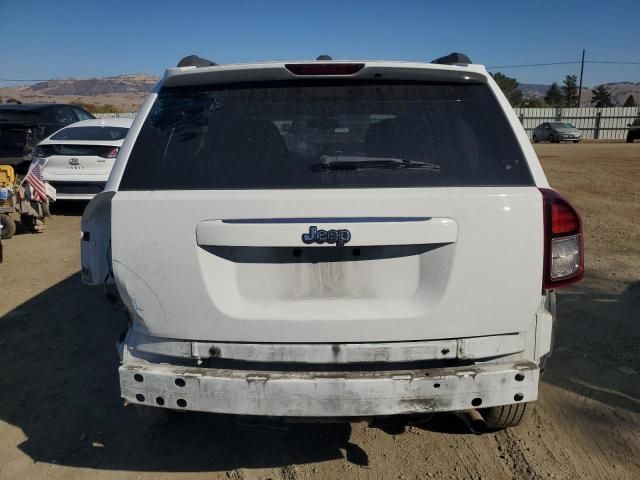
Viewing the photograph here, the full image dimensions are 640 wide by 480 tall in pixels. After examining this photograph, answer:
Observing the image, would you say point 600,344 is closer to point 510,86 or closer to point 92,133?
point 92,133

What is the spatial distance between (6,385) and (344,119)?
3080 mm

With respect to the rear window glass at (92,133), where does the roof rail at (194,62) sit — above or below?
above

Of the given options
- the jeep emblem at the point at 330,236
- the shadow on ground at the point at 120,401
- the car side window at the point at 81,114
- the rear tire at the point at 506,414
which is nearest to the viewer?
the jeep emblem at the point at 330,236

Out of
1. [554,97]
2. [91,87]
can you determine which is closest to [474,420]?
[554,97]

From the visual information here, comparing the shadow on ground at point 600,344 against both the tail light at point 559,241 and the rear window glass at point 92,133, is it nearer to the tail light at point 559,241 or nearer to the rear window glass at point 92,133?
the tail light at point 559,241

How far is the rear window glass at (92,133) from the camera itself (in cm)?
978

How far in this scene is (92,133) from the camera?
996cm

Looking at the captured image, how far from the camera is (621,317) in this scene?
4.75m

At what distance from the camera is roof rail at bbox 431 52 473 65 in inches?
111

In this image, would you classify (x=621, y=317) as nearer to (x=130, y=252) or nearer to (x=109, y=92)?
(x=130, y=252)

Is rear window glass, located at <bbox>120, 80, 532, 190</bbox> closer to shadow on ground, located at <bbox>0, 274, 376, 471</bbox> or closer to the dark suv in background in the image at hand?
shadow on ground, located at <bbox>0, 274, 376, 471</bbox>

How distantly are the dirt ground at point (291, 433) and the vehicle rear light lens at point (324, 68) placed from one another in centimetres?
201

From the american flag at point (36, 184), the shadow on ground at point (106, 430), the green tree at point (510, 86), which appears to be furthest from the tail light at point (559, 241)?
the green tree at point (510, 86)

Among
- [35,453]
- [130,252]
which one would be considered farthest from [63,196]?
[130,252]
